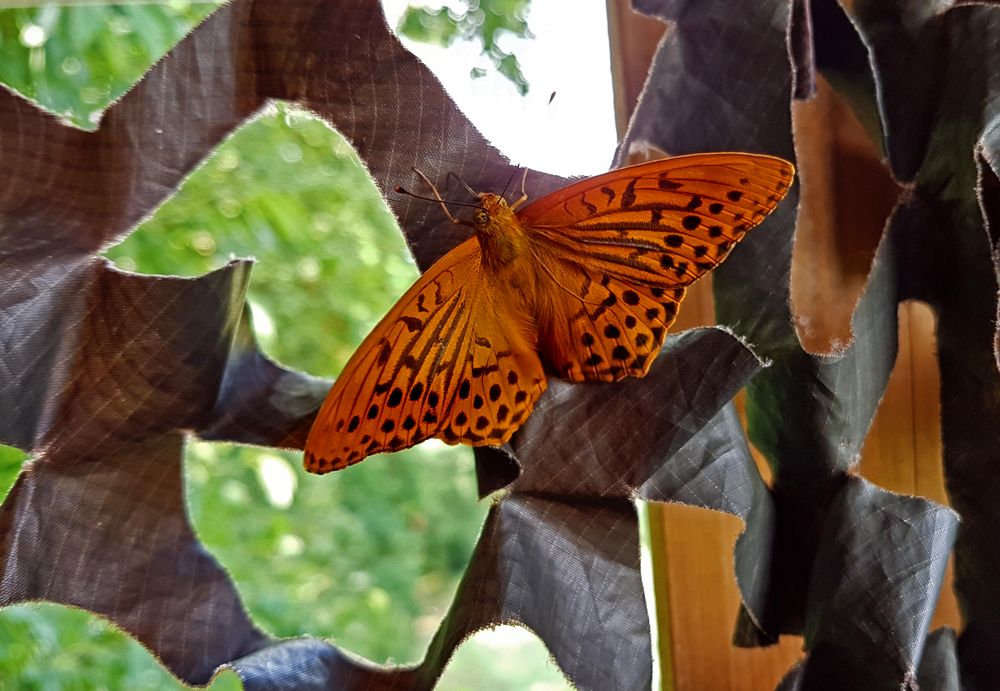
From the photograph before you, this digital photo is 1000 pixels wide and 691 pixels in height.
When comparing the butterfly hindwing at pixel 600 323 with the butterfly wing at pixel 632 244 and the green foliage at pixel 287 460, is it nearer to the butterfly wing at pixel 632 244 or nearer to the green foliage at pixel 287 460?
the butterfly wing at pixel 632 244

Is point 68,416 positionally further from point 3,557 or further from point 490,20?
point 490,20

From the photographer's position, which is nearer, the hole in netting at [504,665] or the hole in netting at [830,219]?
the hole in netting at [830,219]

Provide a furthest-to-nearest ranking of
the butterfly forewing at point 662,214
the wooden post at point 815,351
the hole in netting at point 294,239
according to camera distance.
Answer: the hole in netting at point 294,239
the wooden post at point 815,351
the butterfly forewing at point 662,214

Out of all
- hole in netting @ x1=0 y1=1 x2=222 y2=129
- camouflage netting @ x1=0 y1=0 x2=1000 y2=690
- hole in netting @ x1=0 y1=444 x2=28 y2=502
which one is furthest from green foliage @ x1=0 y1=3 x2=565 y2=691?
camouflage netting @ x1=0 y1=0 x2=1000 y2=690

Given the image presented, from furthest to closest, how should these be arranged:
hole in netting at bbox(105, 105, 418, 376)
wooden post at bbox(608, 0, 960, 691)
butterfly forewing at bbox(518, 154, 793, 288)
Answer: hole in netting at bbox(105, 105, 418, 376)
wooden post at bbox(608, 0, 960, 691)
butterfly forewing at bbox(518, 154, 793, 288)

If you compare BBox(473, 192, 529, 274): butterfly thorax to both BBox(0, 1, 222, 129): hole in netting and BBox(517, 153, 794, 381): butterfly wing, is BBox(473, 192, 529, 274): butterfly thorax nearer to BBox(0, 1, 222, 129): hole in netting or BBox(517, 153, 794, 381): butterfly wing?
BBox(517, 153, 794, 381): butterfly wing

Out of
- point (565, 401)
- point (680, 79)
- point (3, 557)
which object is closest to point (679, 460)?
point (565, 401)

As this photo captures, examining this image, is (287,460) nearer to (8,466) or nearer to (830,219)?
(8,466)

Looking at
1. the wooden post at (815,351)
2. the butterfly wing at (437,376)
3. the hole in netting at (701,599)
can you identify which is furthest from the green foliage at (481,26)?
A: the hole in netting at (701,599)
